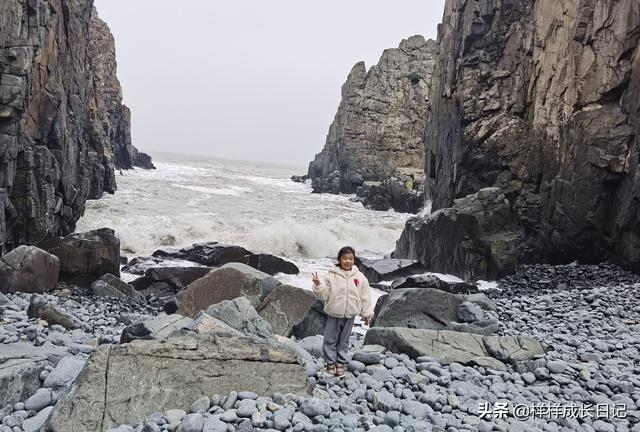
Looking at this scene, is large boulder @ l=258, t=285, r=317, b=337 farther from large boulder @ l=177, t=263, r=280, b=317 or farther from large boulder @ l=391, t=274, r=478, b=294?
large boulder @ l=391, t=274, r=478, b=294

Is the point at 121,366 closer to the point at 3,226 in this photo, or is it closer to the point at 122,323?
the point at 122,323

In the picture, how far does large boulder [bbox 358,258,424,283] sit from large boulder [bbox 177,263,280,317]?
6802 mm

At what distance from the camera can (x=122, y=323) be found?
357 inches

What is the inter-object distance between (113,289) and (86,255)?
1719 mm

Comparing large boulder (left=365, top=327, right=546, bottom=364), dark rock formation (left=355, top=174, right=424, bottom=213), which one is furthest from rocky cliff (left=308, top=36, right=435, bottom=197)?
large boulder (left=365, top=327, right=546, bottom=364)

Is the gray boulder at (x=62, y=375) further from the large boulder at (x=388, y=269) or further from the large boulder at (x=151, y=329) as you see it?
the large boulder at (x=388, y=269)

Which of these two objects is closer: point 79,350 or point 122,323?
point 79,350

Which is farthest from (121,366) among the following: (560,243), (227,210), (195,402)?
(227,210)

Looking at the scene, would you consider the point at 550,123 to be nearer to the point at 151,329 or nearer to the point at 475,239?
the point at 475,239

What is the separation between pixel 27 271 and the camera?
428 inches

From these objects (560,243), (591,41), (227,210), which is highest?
(591,41)

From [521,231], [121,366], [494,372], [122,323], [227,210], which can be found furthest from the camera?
[227,210]

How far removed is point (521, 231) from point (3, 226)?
58.4 feet

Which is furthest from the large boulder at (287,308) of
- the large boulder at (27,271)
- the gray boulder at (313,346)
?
the large boulder at (27,271)
